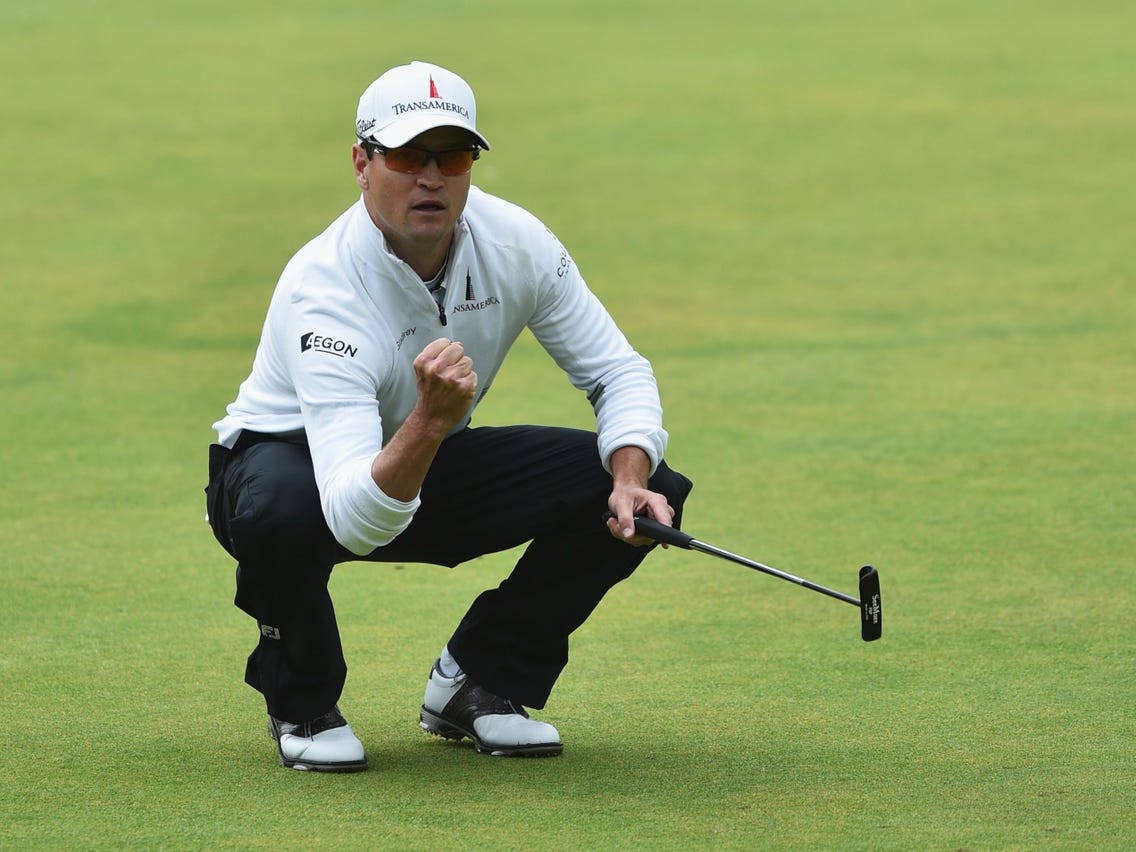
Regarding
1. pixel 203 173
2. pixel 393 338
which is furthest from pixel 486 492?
pixel 203 173

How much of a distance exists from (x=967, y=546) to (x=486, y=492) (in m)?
2.34

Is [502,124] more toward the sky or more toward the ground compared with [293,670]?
more toward the sky

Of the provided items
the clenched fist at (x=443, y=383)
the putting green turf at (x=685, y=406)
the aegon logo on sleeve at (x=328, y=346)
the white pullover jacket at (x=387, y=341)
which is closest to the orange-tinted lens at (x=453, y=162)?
the white pullover jacket at (x=387, y=341)

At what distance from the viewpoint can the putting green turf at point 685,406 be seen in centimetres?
378

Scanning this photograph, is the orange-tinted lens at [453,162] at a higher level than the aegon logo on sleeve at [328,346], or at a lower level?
higher

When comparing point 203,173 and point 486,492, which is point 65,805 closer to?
point 486,492

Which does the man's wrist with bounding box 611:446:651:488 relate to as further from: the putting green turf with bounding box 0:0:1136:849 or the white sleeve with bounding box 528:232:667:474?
the putting green turf with bounding box 0:0:1136:849

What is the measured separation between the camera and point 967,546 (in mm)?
5906

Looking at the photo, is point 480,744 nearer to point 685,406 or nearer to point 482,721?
point 482,721

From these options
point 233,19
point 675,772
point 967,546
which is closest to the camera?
point 675,772

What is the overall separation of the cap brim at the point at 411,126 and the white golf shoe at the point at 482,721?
1.25m

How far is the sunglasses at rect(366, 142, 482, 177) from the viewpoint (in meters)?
3.83

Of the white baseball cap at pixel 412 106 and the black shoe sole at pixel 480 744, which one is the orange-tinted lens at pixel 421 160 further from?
the black shoe sole at pixel 480 744

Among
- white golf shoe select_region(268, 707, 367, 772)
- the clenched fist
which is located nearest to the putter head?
the clenched fist
